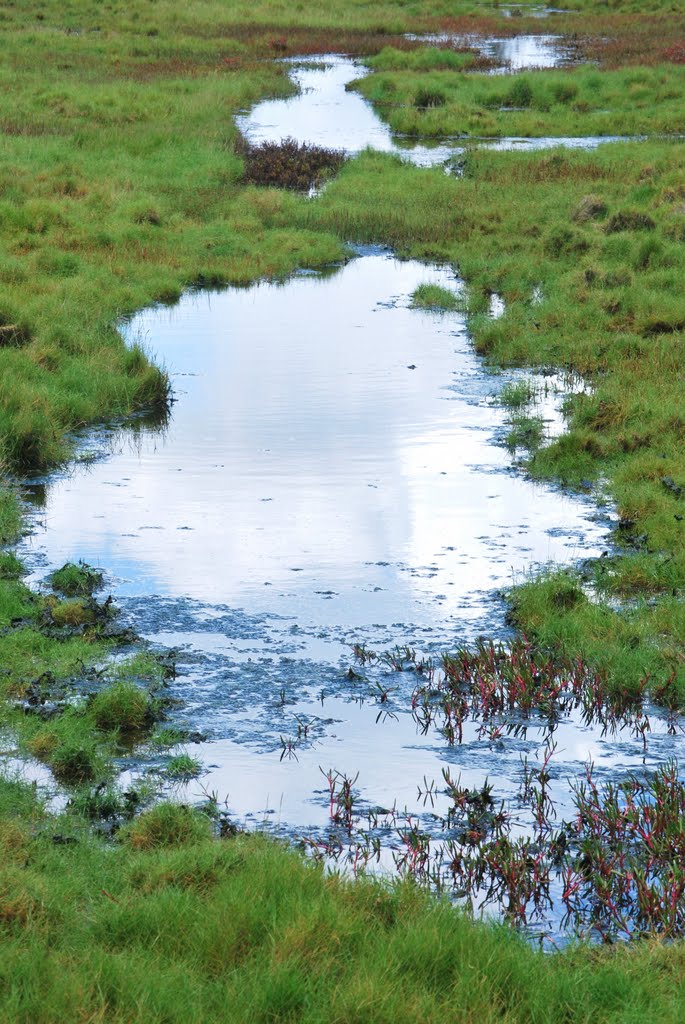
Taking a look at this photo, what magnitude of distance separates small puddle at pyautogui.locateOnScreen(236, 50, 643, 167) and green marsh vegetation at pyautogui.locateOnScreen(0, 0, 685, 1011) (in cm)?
116

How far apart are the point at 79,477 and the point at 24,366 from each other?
83.0 inches

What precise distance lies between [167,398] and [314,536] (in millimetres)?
4578

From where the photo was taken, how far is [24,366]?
13.5 meters

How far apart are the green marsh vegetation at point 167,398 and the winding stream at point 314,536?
1.47ft

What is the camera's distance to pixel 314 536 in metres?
10.4

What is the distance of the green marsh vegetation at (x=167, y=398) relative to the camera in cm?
472

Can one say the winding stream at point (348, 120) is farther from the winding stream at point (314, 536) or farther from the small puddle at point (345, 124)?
the winding stream at point (314, 536)

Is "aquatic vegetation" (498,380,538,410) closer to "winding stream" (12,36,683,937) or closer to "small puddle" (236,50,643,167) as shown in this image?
"winding stream" (12,36,683,937)

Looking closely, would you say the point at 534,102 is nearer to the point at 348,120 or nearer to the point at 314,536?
the point at 348,120

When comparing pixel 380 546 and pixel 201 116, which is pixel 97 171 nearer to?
pixel 201 116

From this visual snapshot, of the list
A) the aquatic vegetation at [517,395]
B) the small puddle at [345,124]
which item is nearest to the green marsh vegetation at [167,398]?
the aquatic vegetation at [517,395]

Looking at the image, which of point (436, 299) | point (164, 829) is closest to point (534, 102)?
point (436, 299)

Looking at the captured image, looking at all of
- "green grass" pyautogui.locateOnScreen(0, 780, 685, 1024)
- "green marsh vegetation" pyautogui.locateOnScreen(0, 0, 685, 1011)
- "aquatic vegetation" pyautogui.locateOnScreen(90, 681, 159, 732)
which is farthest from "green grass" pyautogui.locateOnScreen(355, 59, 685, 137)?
"green grass" pyautogui.locateOnScreen(0, 780, 685, 1024)

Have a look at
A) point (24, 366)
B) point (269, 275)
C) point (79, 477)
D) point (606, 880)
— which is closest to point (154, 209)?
point (269, 275)
